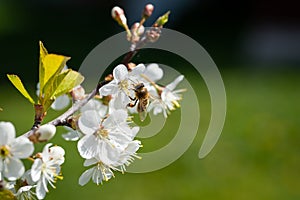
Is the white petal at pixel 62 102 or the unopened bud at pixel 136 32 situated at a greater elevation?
the unopened bud at pixel 136 32

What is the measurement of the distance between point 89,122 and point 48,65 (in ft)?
0.24

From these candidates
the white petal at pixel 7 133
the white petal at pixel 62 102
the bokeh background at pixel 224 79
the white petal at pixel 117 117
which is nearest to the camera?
the white petal at pixel 7 133

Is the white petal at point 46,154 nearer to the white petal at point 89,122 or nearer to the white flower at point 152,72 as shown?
the white petal at point 89,122

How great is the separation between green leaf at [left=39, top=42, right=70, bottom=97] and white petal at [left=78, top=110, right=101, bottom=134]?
56 millimetres

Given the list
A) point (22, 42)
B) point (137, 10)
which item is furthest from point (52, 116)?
point (137, 10)

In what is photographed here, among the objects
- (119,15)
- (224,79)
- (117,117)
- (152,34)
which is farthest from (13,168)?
(224,79)

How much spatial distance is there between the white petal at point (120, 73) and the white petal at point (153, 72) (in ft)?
0.40

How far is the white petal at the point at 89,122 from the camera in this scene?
59 centimetres

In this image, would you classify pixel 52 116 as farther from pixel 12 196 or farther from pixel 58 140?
pixel 12 196

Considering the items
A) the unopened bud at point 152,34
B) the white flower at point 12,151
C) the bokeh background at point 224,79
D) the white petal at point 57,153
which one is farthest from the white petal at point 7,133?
the bokeh background at point 224,79

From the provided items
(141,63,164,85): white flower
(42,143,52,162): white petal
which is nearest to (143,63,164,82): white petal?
(141,63,164,85): white flower

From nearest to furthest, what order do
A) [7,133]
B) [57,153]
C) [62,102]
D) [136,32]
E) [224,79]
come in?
[7,133], [57,153], [136,32], [62,102], [224,79]

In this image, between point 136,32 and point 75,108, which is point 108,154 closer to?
point 75,108

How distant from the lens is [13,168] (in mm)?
517
